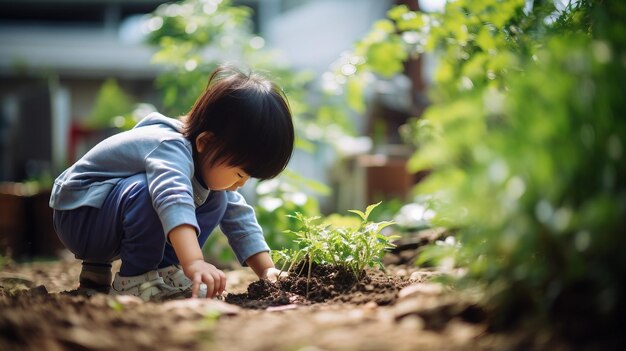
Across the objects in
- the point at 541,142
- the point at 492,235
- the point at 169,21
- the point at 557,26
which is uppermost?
the point at 169,21

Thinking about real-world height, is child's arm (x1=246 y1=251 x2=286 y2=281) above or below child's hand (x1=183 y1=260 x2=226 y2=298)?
below

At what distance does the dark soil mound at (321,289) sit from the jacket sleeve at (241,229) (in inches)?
15.7

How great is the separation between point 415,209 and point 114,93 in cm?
674

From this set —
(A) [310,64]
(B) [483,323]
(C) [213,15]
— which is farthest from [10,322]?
(A) [310,64]

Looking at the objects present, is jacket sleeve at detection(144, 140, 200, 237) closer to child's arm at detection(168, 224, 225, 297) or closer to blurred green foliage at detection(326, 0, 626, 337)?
child's arm at detection(168, 224, 225, 297)

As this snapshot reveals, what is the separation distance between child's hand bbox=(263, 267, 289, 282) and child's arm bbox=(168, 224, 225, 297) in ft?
1.06

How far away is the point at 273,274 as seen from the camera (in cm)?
242

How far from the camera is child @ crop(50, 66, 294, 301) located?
2.18 m

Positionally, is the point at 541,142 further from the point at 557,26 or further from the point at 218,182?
the point at 218,182

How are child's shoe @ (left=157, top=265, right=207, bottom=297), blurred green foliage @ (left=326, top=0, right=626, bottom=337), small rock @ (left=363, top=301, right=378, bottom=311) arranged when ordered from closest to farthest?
blurred green foliage @ (left=326, top=0, right=626, bottom=337) → small rock @ (left=363, top=301, right=378, bottom=311) → child's shoe @ (left=157, top=265, right=207, bottom=297)

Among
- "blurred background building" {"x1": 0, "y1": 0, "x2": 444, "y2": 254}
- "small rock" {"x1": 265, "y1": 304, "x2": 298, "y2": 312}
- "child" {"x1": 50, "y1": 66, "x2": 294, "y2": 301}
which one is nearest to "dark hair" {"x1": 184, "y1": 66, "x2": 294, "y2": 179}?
"child" {"x1": 50, "y1": 66, "x2": 294, "y2": 301}

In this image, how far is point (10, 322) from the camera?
1.23 metres

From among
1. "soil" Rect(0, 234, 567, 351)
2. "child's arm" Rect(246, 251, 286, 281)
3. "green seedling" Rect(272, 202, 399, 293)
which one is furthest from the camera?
"child's arm" Rect(246, 251, 286, 281)

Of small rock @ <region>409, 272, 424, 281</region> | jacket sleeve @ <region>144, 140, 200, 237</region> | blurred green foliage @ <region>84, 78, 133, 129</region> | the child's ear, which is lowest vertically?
small rock @ <region>409, 272, 424, 281</region>
